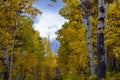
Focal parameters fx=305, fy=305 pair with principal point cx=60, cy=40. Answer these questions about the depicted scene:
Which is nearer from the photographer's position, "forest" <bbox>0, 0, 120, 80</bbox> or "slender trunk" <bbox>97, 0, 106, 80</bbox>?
"slender trunk" <bbox>97, 0, 106, 80</bbox>

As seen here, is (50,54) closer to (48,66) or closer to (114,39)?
(48,66)

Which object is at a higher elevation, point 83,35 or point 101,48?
point 83,35

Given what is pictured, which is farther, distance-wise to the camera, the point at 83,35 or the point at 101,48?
the point at 83,35

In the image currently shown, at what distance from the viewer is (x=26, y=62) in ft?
111

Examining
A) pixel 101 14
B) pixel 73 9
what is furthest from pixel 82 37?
pixel 101 14

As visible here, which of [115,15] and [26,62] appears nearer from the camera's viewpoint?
[115,15]

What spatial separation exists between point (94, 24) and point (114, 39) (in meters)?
7.05

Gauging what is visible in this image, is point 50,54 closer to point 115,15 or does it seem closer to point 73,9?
point 73,9

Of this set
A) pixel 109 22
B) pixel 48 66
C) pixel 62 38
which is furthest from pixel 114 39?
pixel 48 66

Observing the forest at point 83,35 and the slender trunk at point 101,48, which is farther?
the forest at point 83,35

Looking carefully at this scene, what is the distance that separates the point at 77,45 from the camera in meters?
22.1

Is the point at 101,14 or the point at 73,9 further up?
the point at 73,9

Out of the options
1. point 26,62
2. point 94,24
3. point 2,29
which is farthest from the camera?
point 26,62

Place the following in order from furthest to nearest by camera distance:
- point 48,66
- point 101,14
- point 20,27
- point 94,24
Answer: point 48,66 → point 20,27 → point 94,24 → point 101,14
